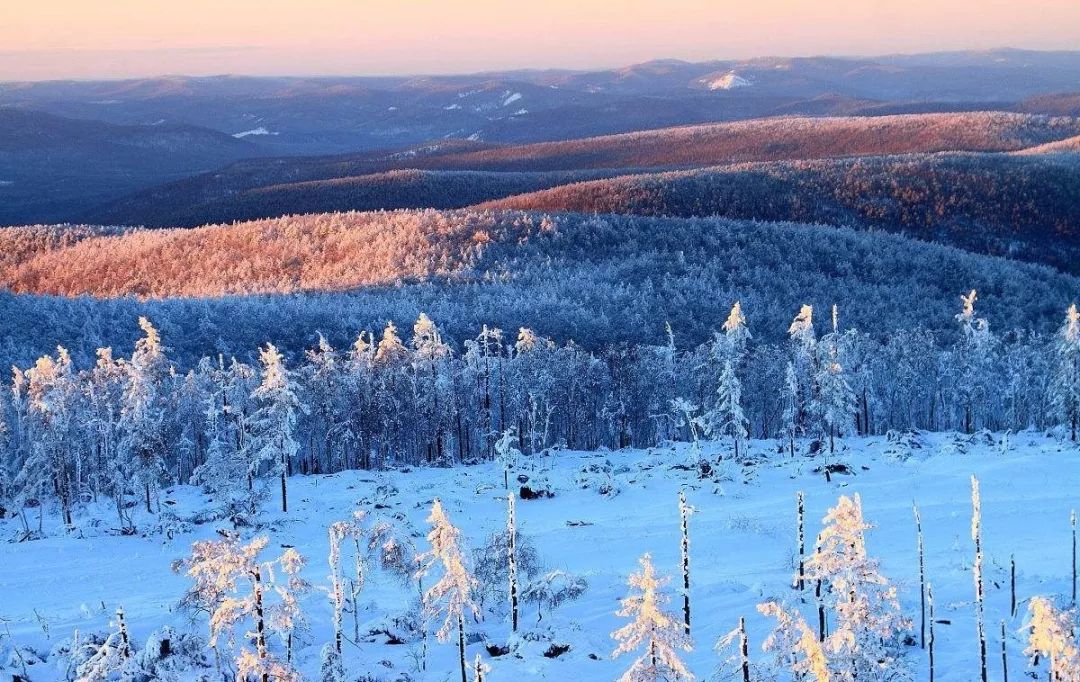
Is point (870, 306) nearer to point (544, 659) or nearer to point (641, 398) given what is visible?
point (641, 398)

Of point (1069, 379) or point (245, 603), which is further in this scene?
point (1069, 379)

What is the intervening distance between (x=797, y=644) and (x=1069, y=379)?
28.8m

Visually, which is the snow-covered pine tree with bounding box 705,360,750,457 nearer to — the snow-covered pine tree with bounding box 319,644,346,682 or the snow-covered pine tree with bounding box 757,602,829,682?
the snow-covered pine tree with bounding box 319,644,346,682

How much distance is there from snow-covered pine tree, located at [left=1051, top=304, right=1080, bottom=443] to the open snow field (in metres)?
1.55

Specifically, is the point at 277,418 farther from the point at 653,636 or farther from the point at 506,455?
the point at 653,636

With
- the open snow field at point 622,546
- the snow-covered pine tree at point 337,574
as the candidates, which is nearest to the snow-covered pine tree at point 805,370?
the open snow field at point 622,546

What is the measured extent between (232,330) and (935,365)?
38.7 meters

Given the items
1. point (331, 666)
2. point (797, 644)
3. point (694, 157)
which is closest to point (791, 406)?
point (331, 666)

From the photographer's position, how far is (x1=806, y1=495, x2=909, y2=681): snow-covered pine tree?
13.2m

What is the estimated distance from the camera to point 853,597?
45.3ft

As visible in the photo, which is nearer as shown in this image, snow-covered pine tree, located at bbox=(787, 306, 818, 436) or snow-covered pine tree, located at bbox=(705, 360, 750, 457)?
snow-covered pine tree, located at bbox=(705, 360, 750, 457)

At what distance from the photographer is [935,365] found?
162 ft

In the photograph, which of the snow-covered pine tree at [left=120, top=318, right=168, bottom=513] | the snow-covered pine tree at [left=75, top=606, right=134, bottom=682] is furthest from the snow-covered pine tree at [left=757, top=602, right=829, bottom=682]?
the snow-covered pine tree at [left=120, top=318, right=168, bottom=513]

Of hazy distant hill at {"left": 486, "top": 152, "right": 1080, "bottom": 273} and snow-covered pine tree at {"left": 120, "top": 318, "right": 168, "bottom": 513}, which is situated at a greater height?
hazy distant hill at {"left": 486, "top": 152, "right": 1080, "bottom": 273}
